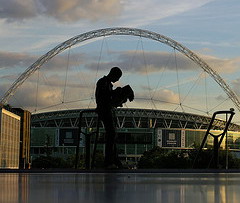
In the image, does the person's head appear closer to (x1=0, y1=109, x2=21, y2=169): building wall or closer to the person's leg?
the person's leg

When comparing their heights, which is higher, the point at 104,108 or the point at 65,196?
the point at 104,108

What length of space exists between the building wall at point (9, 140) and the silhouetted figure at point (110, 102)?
102527 mm

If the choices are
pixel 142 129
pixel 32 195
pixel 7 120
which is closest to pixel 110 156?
pixel 32 195

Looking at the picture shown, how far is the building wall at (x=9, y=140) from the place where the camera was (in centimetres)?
12188

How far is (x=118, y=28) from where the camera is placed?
153000 millimetres

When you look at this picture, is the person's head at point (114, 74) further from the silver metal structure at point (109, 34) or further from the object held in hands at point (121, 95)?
the silver metal structure at point (109, 34)

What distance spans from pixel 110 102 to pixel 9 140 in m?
114

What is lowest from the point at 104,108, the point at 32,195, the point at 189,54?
the point at 32,195

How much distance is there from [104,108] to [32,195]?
12590mm

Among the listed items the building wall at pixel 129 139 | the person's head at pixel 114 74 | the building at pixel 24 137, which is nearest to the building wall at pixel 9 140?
the building at pixel 24 137

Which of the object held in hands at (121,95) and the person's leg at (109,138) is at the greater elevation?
the object held in hands at (121,95)

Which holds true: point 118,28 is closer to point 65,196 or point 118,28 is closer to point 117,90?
point 117,90

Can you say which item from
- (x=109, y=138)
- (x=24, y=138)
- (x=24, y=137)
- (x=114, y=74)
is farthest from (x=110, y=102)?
(x=24, y=138)

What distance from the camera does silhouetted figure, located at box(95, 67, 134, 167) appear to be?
19125mm
